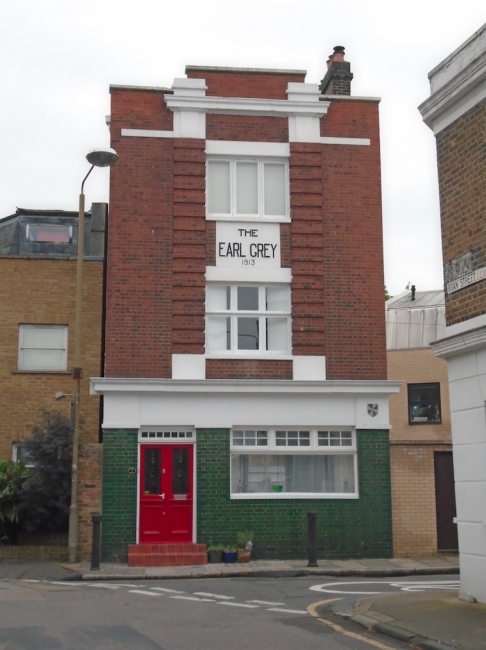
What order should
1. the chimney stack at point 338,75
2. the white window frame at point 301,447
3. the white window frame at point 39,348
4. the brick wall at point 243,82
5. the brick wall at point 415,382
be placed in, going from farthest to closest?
1. the brick wall at point 415,382
2. the chimney stack at point 338,75
3. the white window frame at point 39,348
4. the brick wall at point 243,82
5. the white window frame at point 301,447

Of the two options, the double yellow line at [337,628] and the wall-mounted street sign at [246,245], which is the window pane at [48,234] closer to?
the wall-mounted street sign at [246,245]

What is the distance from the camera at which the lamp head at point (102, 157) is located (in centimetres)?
1736

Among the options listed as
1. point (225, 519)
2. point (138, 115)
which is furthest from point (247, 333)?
point (138, 115)

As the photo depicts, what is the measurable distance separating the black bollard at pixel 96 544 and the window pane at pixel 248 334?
539 centimetres

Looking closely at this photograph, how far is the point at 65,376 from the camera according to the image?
21703 mm

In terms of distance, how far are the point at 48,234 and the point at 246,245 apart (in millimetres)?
6489

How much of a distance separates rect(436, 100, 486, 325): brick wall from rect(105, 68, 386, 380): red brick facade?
303 inches

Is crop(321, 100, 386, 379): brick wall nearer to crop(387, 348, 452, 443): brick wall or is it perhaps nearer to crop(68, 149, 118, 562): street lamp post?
crop(68, 149, 118, 562): street lamp post

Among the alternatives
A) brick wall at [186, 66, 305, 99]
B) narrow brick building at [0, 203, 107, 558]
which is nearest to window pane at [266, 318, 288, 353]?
narrow brick building at [0, 203, 107, 558]

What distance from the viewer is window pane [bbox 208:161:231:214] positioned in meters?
20.7

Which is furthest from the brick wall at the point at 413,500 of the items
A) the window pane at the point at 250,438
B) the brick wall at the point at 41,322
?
the brick wall at the point at 41,322

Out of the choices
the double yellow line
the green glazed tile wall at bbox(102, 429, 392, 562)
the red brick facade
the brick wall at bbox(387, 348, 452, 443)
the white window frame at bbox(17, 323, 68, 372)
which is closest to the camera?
the double yellow line

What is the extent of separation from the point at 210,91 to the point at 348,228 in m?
4.84

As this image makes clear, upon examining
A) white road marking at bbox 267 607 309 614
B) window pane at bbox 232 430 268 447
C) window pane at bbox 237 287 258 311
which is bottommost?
white road marking at bbox 267 607 309 614
